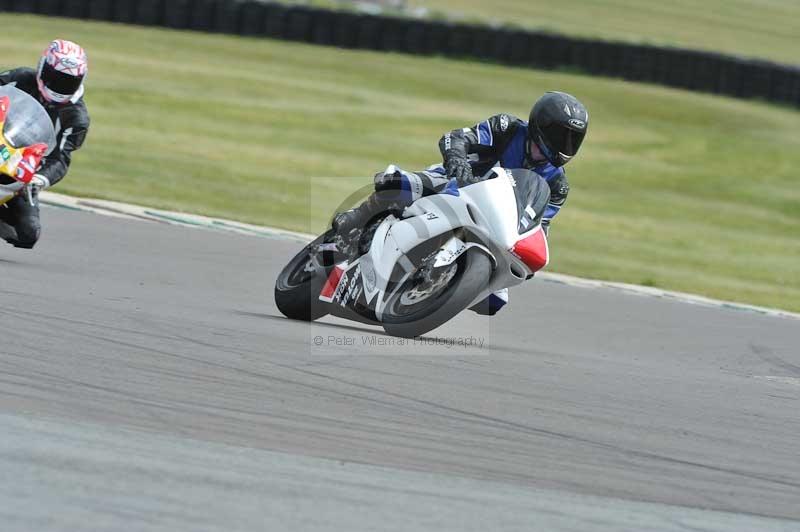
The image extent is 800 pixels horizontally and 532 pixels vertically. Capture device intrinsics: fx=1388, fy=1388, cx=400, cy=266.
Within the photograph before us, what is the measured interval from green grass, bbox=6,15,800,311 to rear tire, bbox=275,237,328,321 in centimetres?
429

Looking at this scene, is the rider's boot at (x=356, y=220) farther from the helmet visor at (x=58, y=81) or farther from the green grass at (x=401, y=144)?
the green grass at (x=401, y=144)

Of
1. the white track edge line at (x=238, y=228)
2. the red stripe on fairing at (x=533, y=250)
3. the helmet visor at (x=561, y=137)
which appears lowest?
the white track edge line at (x=238, y=228)

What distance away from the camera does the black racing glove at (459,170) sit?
23.5 ft

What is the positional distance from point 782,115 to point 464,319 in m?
22.8

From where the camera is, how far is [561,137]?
755 centimetres

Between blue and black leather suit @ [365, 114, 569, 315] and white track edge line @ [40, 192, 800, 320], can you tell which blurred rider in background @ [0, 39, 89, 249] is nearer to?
blue and black leather suit @ [365, 114, 569, 315]

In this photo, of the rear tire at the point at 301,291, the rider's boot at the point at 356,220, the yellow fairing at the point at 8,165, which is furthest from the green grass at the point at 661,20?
the rider's boot at the point at 356,220

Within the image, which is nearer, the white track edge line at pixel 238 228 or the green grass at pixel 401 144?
the white track edge line at pixel 238 228

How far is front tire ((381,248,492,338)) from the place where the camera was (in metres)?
6.73

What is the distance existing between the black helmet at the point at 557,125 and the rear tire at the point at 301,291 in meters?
1.33

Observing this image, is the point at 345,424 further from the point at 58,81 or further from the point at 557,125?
the point at 58,81

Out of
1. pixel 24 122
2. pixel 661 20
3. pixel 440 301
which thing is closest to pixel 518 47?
pixel 661 20

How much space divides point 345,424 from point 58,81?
4.72 metres

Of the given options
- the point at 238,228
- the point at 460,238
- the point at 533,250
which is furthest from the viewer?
the point at 238,228
